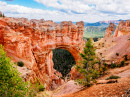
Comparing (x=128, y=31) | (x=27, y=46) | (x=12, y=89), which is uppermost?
(x=128, y=31)

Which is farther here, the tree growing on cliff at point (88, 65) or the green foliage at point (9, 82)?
the tree growing on cliff at point (88, 65)

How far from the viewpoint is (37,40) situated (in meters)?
23.8

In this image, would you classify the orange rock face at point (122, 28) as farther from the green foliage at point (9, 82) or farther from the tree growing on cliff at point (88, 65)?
the green foliage at point (9, 82)

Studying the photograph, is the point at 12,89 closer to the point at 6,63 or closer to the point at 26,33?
the point at 6,63

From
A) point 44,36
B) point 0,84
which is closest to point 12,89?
point 0,84

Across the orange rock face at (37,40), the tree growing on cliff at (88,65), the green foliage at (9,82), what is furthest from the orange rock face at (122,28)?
the green foliage at (9,82)

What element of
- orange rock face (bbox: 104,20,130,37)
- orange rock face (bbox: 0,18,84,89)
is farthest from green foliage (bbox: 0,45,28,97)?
orange rock face (bbox: 104,20,130,37)

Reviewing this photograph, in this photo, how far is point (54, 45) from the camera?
27.4 meters

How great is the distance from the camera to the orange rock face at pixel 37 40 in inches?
656

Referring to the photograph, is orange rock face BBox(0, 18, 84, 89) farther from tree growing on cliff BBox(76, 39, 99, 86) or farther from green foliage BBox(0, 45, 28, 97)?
green foliage BBox(0, 45, 28, 97)

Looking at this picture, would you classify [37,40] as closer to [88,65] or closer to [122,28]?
[88,65]

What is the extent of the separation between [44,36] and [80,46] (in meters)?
12.6

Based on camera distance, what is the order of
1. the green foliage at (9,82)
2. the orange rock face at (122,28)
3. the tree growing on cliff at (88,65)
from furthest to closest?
the orange rock face at (122,28) < the tree growing on cliff at (88,65) < the green foliage at (9,82)

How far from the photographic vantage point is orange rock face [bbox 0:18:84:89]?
54.6 feet
